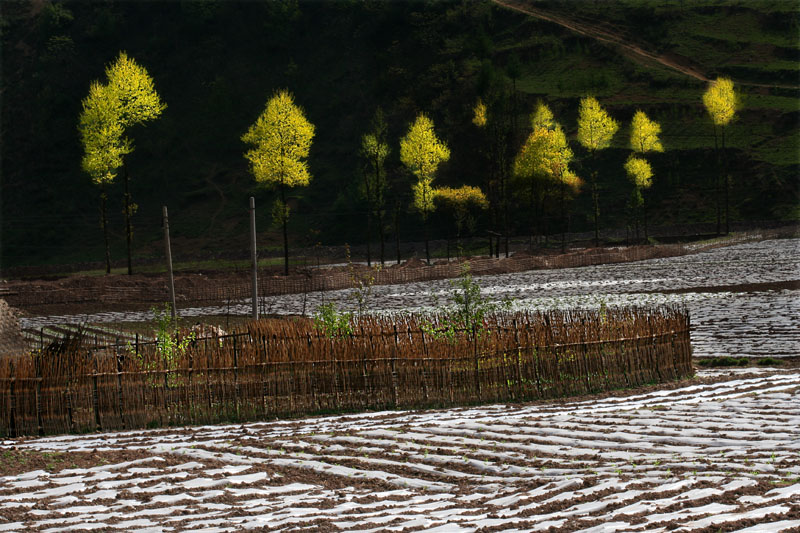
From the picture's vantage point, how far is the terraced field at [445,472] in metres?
8.61

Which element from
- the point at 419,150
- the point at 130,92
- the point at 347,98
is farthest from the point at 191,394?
the point at 347,98

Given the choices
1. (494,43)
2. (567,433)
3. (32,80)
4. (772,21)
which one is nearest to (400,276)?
(567,433)

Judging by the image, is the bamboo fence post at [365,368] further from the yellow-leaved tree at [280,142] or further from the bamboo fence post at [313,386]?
the yellow-leaved tree at [280,142]

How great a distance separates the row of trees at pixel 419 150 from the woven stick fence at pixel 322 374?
38456mm

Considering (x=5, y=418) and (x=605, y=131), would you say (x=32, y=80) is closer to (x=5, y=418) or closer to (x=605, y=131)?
(x=605, y=131)

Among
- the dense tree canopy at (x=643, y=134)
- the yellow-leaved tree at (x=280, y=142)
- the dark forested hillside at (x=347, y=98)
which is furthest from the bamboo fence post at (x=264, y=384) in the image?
the dense tree canopy at (x=643, y=134)

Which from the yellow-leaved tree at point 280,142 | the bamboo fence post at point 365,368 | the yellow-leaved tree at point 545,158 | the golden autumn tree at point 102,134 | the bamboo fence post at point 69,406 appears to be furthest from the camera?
the yellow-leaved tree at point 545,158

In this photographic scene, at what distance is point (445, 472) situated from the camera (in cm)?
1098

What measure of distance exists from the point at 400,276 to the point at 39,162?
68.7 metres

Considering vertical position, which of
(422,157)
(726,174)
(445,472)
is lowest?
(445,472)

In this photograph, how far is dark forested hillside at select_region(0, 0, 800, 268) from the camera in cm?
8419

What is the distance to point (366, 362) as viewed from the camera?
1642 cm

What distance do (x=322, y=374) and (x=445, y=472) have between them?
5.73m

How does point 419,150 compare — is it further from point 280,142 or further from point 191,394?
point 191,394
